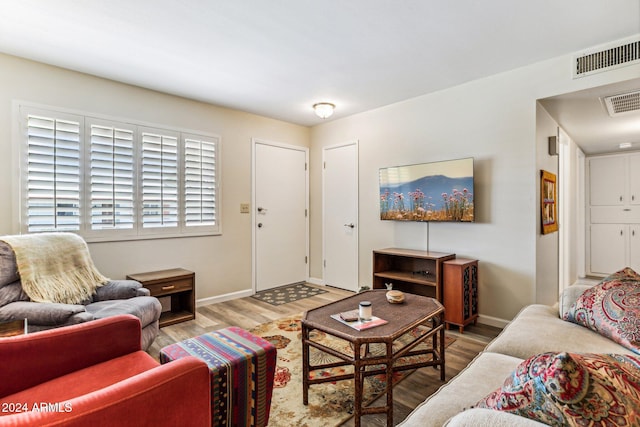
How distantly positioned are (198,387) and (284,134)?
13.3ft

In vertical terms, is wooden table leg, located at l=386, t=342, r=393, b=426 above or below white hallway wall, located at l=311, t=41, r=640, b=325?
below

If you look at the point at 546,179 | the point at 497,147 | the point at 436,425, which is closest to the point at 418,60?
the point at 497,147

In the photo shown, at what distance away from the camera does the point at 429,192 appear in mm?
3502

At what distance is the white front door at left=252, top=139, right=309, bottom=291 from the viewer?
14.6 ft

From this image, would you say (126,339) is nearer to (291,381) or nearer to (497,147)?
(291,381)

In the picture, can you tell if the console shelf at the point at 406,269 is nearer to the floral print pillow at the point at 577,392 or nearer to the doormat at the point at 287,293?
the doormat at the point at 287,293

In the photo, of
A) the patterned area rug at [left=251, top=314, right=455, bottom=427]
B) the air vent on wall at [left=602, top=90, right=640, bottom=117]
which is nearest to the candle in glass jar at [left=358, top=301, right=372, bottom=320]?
the patterned area rug at [left=251, top=314, right=455, bottom=427]

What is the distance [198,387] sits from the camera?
114 cm

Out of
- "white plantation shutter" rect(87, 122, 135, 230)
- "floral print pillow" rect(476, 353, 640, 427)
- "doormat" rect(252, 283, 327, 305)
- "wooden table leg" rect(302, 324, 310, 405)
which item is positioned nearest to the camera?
"floral print pillow" rect(476, 353, 640, 427)

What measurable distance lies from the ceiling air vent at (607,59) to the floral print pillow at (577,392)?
9.22 feet

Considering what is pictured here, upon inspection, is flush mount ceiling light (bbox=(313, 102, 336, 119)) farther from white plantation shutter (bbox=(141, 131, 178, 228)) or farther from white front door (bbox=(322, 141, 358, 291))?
white plantation shutter (bbox=(141, 131, 178, 228))

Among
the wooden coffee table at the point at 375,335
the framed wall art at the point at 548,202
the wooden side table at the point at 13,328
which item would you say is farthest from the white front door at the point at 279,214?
the framed wall art at the point at 548,202

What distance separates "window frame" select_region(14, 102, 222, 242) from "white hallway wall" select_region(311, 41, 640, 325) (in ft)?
7.44

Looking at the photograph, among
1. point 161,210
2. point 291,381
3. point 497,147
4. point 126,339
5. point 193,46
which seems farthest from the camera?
point 161,210
